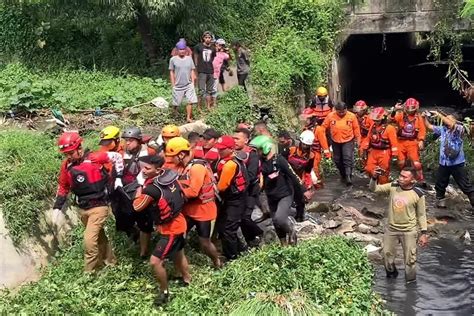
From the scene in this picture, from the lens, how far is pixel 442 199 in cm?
1231

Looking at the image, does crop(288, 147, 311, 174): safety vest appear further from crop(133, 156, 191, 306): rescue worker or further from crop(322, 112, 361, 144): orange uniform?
crop(133, 156, 191, 306): rescue worker

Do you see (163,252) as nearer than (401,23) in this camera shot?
Yes

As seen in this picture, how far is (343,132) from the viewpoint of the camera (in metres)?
12.9

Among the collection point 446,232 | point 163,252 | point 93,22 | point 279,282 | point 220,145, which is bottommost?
point 446,232

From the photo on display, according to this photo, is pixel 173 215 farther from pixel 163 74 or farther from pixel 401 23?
pixel 401 23

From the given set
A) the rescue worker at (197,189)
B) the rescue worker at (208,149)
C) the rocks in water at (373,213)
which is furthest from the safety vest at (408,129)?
the rescue worker at (197,189)

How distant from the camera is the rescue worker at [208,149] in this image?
28.6 ft

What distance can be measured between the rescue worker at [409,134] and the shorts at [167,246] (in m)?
6.36

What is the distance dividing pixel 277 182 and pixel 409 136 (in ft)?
14.8

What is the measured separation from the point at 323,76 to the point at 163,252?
39.3 ft

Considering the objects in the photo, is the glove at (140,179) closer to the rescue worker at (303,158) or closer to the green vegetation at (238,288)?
the green vegetation at (238,288)

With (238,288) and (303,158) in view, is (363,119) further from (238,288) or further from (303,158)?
(238,288)

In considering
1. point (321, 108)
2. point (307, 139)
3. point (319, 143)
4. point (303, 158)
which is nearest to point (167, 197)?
point (307, 139)

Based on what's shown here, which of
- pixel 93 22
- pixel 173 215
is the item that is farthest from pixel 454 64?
pixel 173 215
